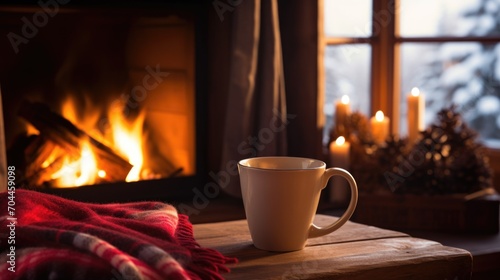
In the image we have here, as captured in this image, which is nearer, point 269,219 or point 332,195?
point 269,219

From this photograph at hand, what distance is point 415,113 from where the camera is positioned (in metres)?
2.57

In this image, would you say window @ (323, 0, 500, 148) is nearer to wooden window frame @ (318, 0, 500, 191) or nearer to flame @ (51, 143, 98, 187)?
wooden window frame @ (318, 0, 500, 191)

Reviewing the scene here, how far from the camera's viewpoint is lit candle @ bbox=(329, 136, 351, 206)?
2531mm

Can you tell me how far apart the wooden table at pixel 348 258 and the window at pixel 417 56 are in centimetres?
181

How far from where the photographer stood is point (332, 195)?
2627mm

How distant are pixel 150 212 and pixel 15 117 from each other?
4.28ft

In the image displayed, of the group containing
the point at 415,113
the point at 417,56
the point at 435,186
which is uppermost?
the point at 417,56

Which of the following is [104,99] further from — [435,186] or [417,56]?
[417,56]

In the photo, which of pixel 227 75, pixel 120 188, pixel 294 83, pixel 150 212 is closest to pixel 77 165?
pixel 120 188

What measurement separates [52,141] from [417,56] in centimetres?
146

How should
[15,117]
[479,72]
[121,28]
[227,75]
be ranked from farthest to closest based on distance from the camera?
[479,72], [227,75], [121,28], [15,117]

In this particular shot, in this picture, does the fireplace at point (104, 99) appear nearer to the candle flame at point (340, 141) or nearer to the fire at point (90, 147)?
the fire at point (90, 147)

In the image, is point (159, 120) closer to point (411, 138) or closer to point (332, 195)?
point (332, 195)

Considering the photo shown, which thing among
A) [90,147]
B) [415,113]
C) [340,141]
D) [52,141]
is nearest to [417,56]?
[415,113]
